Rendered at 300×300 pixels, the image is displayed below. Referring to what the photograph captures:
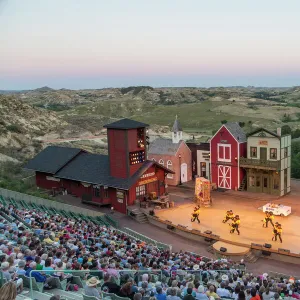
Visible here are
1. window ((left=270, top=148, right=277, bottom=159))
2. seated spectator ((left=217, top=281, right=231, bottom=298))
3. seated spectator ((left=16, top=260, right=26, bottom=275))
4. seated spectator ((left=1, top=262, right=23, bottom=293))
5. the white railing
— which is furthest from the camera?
window ((left=270, top=148, right=277, bottom=159))

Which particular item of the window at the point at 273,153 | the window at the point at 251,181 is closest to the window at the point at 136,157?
the window at the point at 251,181

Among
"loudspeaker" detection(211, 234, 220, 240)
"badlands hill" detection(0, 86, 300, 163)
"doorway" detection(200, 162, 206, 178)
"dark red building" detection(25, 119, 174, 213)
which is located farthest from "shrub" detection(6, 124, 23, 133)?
"loudspeaker" detection(211, 234, 220, 240)

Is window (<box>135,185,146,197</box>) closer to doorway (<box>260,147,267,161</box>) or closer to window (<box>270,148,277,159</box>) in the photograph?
doorway (<box>260,147,267,161</box>)

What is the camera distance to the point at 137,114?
151 metres

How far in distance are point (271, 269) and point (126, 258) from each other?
33.7 feet

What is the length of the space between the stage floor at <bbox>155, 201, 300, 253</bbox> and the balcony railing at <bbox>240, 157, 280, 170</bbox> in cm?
411

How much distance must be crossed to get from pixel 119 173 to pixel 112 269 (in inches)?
887

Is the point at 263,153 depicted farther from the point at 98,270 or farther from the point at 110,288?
the point at 110,288

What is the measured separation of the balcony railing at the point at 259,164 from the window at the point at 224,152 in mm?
1528

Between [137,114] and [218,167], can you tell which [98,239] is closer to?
[218,167]

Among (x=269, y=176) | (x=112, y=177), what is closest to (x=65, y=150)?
(x=112, y=177)

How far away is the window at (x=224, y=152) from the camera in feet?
131

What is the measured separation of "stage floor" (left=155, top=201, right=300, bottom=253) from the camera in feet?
85.8

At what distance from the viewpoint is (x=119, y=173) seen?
35.4m
